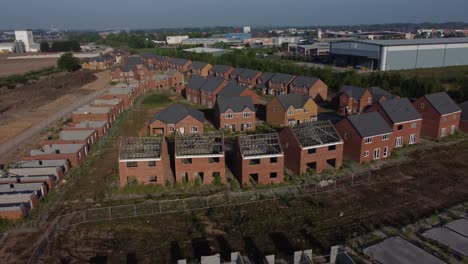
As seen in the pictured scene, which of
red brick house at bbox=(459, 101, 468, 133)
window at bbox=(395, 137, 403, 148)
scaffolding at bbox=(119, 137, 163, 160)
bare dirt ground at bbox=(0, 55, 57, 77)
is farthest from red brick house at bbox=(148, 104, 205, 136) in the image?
bare dirt ground at bbox=(0, 55, 57, 77)

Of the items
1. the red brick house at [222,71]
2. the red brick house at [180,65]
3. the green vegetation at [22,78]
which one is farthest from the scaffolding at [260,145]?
the green vegetation at [22,78]

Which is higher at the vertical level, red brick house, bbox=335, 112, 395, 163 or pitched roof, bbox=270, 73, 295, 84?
pitched roof, bbox=270, 73, 295, 84

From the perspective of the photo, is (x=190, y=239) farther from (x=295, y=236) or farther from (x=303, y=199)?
(x=303, y=199)

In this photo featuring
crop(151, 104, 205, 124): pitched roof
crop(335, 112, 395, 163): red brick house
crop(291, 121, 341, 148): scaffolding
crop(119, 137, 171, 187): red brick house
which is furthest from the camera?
crop(151, 104, 205, 124): pitched roof

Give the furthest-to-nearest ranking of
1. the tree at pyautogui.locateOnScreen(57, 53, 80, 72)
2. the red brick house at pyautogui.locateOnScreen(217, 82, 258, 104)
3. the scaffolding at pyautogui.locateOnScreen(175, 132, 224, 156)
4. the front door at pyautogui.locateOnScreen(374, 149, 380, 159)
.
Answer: the tree at pyautogui.locateOnScreen(57, 53, 80, 72) → the red brick house at pyautogui.locateOnScreen(217, 82, 258, 104) → the front door at pyautogui.locateOnScreen(374, 149, 380, 159) → the scaffolding at pyautogui.locateOnScreen(175, 132, 224, 156)

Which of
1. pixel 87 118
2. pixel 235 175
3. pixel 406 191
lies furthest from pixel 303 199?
pixel 87 118

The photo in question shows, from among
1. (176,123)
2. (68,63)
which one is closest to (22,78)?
(68,63)

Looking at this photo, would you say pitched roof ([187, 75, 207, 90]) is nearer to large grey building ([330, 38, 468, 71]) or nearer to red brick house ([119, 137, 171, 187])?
red brick house ([119, 137, 171, 187])
